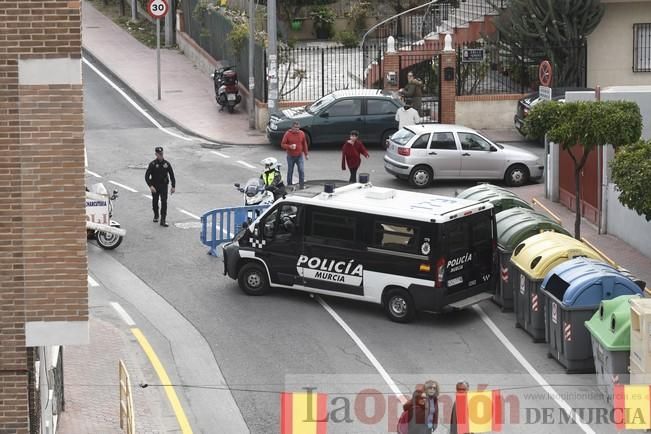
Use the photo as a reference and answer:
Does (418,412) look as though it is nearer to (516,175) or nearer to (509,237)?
(509,237)

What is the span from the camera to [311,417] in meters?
16.7

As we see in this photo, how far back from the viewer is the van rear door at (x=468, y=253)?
64.7 ft

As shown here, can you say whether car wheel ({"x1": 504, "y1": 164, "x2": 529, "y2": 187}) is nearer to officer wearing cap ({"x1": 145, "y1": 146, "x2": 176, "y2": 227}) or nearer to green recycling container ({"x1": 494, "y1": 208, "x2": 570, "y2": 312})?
officer wearing cap ({"x1": 145, "y1": 146, "x2": 176, "y2": 227})

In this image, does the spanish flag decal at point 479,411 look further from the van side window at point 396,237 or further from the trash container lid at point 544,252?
the van side window at point 396,237

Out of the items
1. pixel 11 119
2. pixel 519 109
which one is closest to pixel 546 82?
pixel 519 109

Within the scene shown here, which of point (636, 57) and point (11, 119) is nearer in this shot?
point (11, 119)

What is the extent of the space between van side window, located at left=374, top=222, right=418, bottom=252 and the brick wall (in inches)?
307

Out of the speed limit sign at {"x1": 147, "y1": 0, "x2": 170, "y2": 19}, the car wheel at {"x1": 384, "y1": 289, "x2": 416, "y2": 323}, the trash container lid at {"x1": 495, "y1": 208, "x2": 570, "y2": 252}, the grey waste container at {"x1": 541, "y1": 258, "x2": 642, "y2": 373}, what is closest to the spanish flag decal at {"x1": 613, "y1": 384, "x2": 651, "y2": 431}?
the grey waste container at {"x1": 541, "y1": 258, "x2": 642, "y2": 373}

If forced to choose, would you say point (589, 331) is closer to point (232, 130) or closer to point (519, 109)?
point (519, 109)

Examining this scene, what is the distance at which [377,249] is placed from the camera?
794 inches

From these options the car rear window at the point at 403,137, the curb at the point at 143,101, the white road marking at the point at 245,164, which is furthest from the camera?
the curb at the point at 143,101

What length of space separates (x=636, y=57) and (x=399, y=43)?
8.00 metres

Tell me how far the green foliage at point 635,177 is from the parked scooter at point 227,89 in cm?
1862

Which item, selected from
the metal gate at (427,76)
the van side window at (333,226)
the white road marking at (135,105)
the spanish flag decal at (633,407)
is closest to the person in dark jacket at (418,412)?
the spanish flag decal at (633,407)
